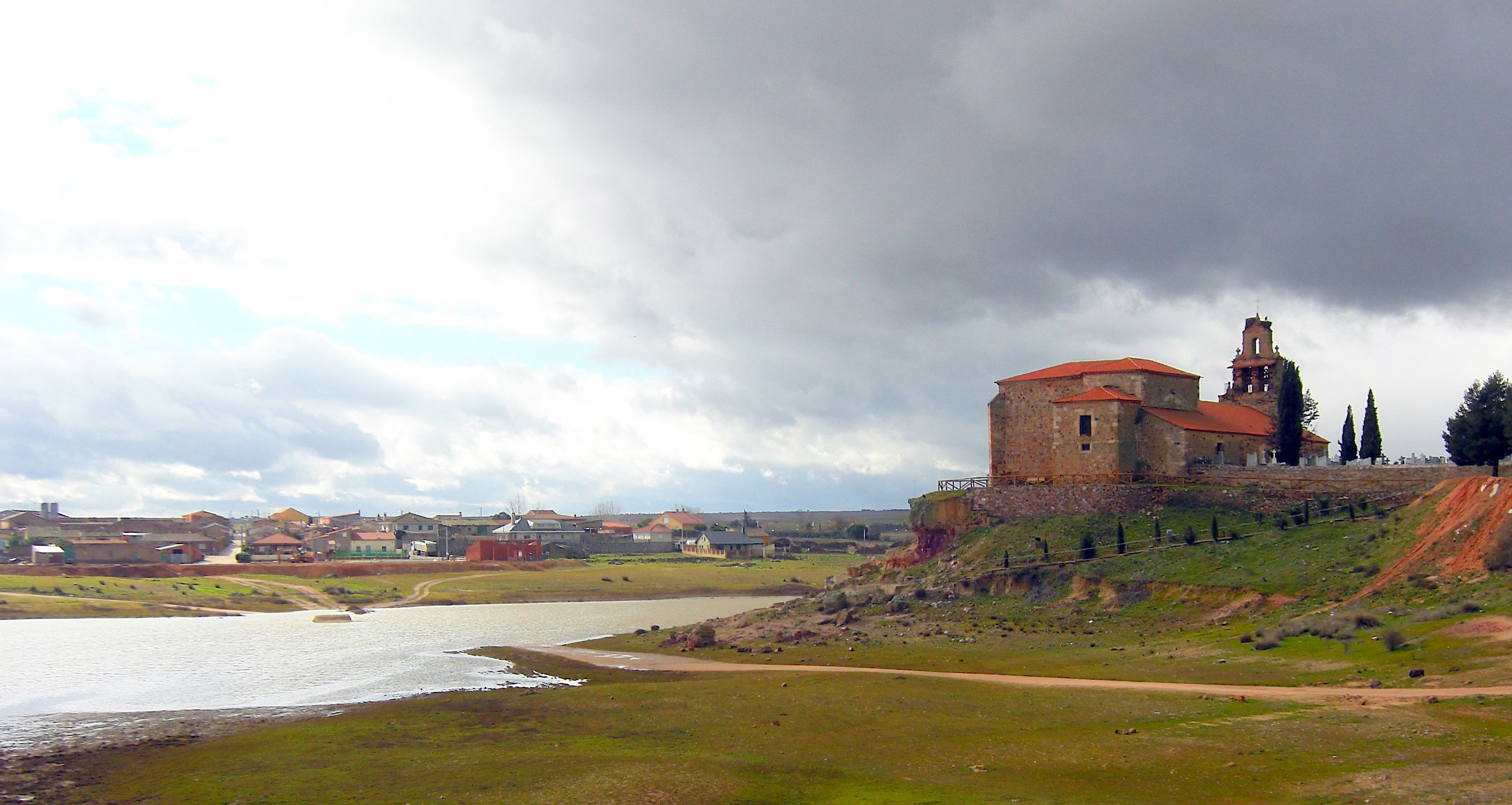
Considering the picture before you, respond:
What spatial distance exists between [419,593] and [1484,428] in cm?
8707

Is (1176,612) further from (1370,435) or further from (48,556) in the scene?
(48,556)

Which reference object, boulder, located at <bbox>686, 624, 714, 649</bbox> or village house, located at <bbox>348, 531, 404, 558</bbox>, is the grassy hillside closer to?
boulder, located at <bbox>686, 624, 714, 649</bbox>

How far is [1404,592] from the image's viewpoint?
41.0 m

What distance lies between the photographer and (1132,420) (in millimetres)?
67125

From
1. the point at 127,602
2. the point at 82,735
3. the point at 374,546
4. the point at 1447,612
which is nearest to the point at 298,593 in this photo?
the point at 127,602

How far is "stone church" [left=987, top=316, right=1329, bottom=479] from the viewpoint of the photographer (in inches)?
2616

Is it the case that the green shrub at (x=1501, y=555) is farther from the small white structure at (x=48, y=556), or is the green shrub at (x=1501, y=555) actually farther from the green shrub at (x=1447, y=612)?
the small white structure at (x=48, y=556)

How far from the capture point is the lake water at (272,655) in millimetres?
45094

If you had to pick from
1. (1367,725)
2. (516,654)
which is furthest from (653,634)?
(1367,725)

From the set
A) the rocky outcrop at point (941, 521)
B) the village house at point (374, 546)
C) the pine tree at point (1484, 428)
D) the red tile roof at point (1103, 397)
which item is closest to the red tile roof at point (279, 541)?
the village house at point (374, 546)

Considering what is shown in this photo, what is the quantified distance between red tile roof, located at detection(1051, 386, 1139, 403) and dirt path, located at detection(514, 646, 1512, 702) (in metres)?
28.8

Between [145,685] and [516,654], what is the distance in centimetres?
1772

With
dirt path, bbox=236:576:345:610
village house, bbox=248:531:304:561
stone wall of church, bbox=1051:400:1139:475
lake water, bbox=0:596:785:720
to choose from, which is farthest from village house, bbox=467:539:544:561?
stone wall of church, bbox=1051:400:1139:475

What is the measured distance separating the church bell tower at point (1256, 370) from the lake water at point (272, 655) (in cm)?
4245
